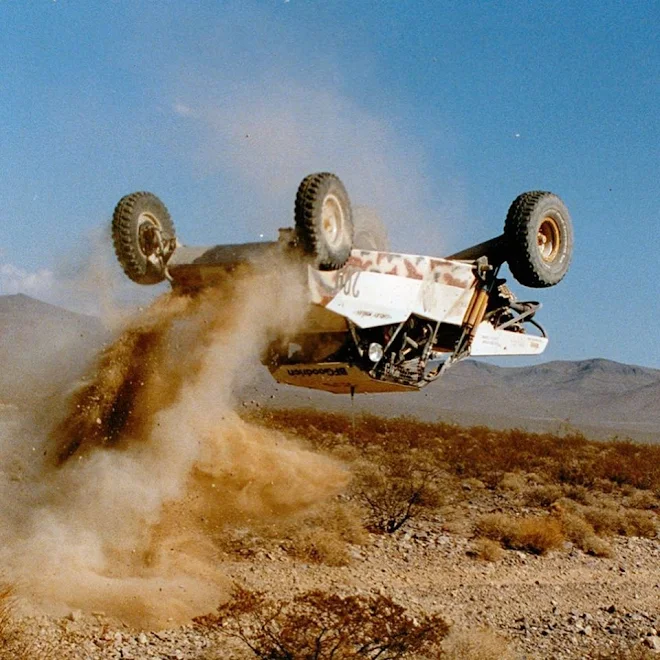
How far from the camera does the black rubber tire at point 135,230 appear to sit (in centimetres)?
1067

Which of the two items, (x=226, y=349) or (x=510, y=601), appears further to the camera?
(x=510, y=601)

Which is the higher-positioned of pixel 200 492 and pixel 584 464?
pixel 584 464

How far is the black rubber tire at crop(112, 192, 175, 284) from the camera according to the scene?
1067cm

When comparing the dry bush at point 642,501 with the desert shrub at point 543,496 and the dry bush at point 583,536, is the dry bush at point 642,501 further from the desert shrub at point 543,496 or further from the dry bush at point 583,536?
the dry bush at point 583,536

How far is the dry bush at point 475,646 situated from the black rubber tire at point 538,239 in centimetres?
472

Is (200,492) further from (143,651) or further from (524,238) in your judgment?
(524,238)

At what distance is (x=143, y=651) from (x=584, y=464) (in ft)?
57.4

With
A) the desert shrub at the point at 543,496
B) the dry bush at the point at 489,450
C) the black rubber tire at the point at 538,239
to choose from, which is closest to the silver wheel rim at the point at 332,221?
the black rubber tire at the point at 538,239

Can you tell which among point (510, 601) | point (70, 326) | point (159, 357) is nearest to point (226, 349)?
point (159, 357)

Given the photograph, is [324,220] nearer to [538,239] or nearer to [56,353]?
[538,239]

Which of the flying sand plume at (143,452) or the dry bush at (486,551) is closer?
the flying sand plume at (143,452)

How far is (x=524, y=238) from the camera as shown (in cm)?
1243

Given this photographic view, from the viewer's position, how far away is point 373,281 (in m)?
11.1

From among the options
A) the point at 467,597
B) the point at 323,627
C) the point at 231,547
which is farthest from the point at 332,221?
the point at 467,597
